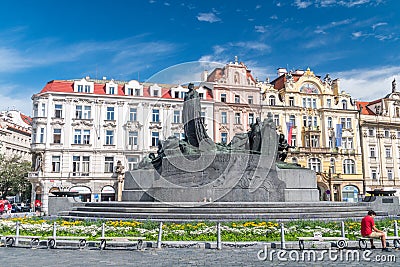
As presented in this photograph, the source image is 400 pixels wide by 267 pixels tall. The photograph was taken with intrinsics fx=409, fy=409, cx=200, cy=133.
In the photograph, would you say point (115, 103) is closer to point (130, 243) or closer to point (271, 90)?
point (271, 90)

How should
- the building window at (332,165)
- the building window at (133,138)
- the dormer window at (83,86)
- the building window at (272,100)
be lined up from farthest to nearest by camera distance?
the building window at (272,100) < the building window at (332,165) < the dormer window at (83,86) < the building window at (133,138)

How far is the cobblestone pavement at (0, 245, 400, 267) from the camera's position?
9688 millimetres

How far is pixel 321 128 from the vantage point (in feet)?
181

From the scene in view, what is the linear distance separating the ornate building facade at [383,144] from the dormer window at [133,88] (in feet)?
A: 102

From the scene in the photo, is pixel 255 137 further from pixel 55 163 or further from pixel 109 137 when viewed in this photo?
pixel 55 163

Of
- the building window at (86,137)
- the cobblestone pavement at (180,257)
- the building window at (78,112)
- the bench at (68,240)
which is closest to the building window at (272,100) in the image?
the building window at (86,137)

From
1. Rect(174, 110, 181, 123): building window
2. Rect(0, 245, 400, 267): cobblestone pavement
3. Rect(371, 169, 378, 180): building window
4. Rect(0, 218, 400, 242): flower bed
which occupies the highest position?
Rect(174, 110, 181, 123): building window

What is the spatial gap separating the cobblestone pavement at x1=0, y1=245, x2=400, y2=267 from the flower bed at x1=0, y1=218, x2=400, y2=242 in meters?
1.13

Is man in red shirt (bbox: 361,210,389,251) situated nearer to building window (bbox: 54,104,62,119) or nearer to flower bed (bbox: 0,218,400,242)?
flower bed (bbox: 0,218,400,242)

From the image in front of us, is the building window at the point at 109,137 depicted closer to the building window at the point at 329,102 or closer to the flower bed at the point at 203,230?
the building window at the point at 329,102

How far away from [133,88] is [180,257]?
40376 mm

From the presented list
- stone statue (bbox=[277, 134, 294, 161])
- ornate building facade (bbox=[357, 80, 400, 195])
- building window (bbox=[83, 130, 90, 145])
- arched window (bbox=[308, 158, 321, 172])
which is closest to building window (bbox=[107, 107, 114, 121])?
building window (bbox=[83, 130, 90, 145])

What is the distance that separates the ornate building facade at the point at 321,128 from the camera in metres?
52.8

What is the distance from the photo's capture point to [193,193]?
18.5 metres
